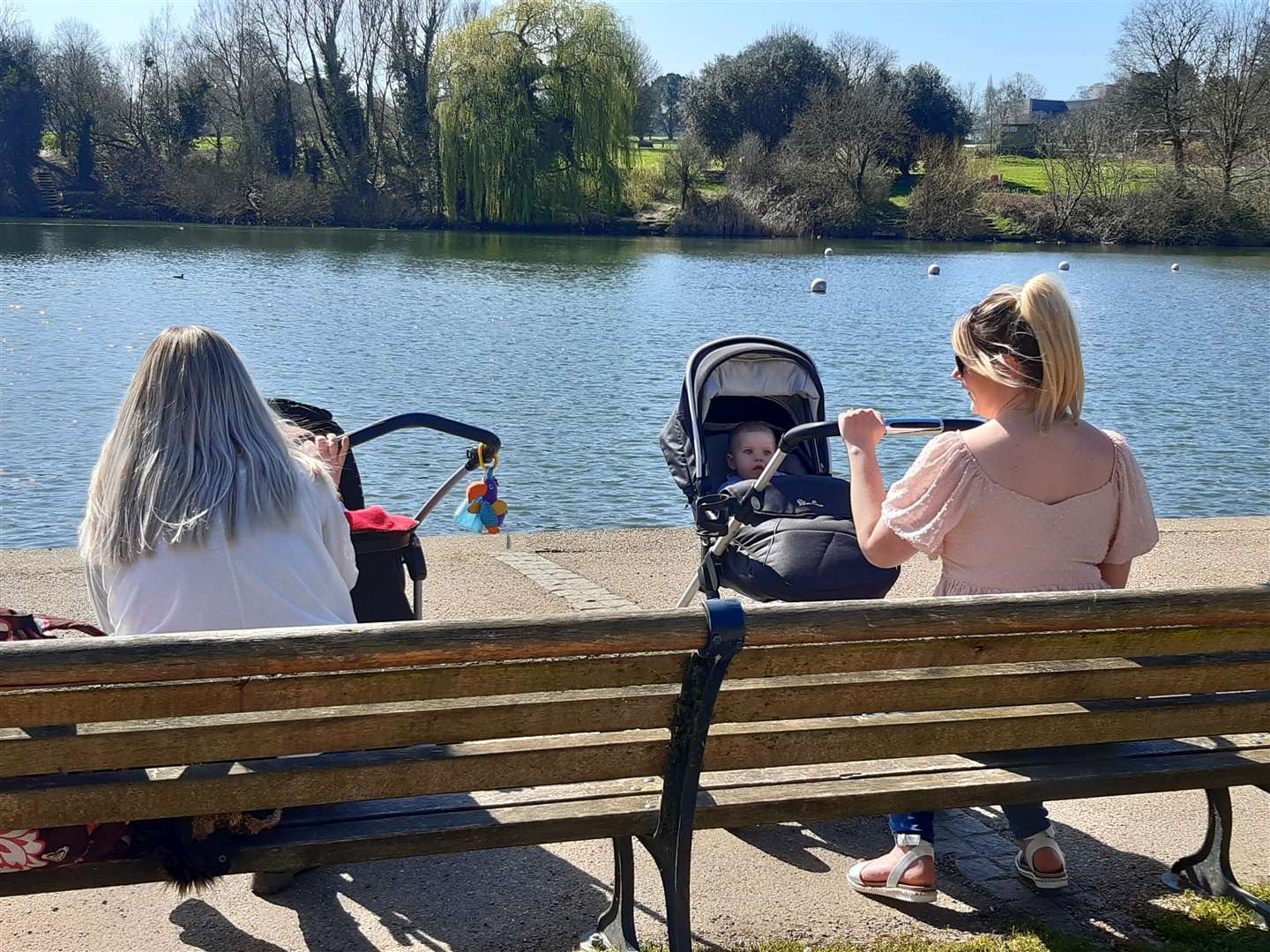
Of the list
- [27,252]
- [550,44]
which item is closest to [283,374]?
[27,252]

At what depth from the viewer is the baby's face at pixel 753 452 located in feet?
19.4

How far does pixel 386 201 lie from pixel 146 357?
66.7 m

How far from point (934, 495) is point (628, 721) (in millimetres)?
1092

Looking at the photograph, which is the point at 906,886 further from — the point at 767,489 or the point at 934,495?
the point at 767,489

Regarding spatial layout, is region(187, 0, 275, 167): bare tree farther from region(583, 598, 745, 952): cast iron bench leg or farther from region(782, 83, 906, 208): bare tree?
region(583, 598, 745, 952): cast iron bench leg

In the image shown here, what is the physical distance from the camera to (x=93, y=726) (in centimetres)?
251

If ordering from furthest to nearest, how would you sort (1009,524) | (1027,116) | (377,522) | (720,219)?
1. (1027,116)
2. (720,219)
3. (377,522)
4. (1009,524)

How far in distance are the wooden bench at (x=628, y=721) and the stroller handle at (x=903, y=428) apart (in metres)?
1.15

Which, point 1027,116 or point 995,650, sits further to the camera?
point 1027,116

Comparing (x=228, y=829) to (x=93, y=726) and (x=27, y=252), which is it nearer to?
(x=93, y=726)

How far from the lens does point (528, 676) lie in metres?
2.57

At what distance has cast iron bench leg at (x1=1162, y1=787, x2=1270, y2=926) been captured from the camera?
362 cm

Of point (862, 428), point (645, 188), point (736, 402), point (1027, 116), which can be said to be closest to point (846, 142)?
point (645, 188)

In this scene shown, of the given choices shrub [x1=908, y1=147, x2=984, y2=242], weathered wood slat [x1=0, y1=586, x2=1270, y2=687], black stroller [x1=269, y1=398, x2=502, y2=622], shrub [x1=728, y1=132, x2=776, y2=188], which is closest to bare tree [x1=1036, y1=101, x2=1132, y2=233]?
shrub [x1=908, y1=147, x2=984, y2=242]
